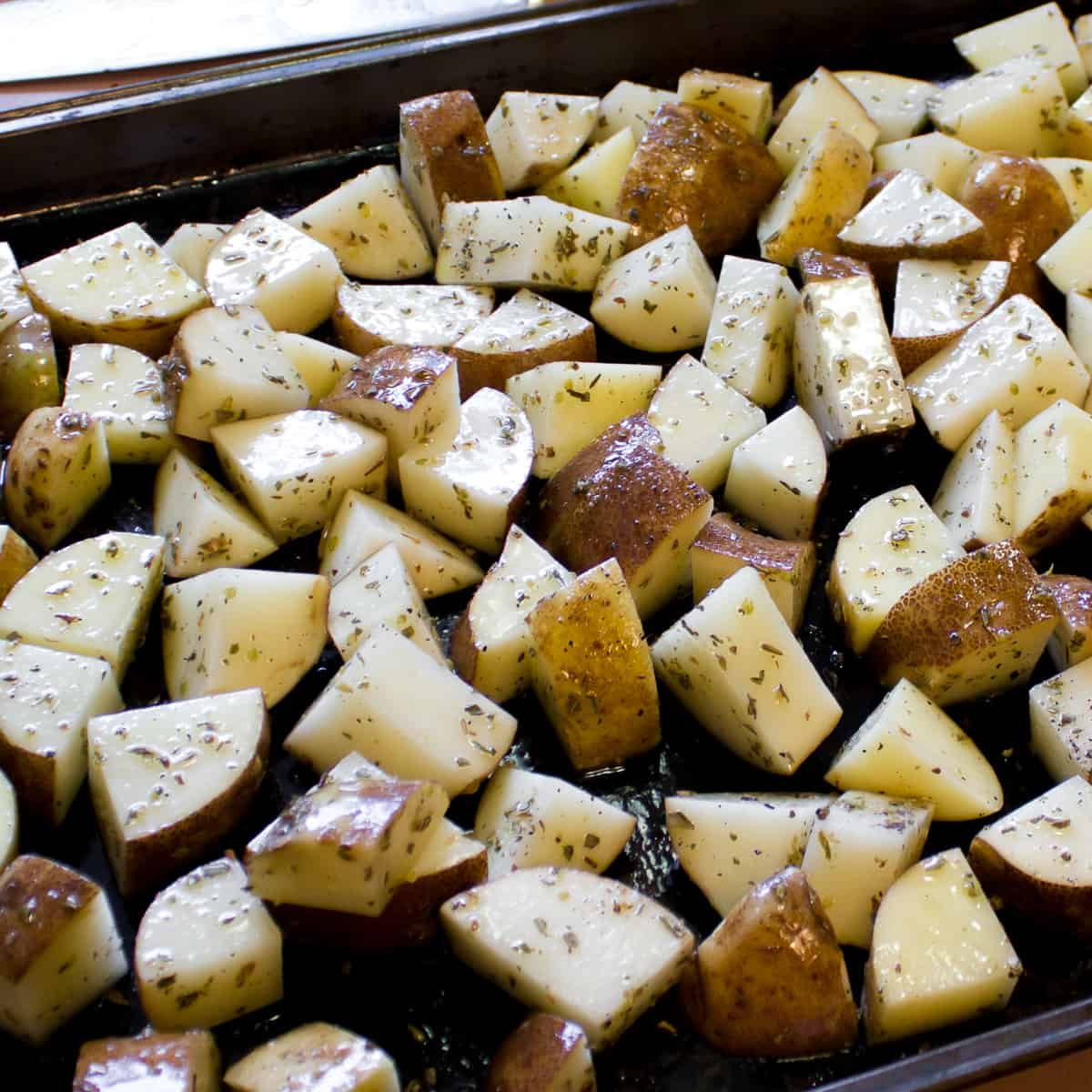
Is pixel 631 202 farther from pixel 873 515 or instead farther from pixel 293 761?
pixel 293 761

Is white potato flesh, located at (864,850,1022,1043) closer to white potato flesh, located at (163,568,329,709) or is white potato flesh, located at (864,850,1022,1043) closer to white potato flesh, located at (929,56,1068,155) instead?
white potato flesh, located at (163,568,329,709)

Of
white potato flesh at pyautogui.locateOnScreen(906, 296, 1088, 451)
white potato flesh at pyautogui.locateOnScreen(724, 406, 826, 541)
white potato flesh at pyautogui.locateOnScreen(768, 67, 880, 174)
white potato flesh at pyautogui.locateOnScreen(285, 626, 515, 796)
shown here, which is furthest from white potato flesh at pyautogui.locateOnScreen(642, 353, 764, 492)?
white potato flesh at pyautogui.locateOnScreen(768, 67, 880, 174)

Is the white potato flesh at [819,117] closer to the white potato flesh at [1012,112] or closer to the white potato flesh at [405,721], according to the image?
the white potato flesh at [1012,112]

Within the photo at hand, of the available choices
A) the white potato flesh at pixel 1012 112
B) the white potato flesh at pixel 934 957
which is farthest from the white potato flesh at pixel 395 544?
the white potato flesh at pixel 1012 112

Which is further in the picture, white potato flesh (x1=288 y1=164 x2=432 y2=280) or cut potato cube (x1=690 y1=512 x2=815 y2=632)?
white potato flesh (x1=288 y1=164 x2=432 y2=280)

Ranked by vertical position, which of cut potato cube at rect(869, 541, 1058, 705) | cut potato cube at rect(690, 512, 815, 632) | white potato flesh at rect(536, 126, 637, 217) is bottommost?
cut potato cube at rect(869, 541, 1058, 705)

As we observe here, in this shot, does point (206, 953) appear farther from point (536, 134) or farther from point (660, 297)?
point (536, 134)

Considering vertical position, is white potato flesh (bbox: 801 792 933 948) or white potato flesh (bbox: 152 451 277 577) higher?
white potato flesh (bbox: 152 451 277 577)
